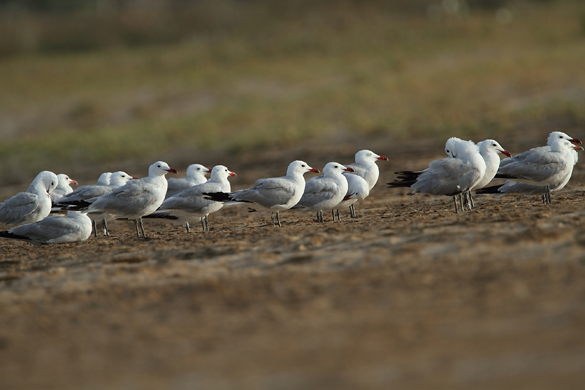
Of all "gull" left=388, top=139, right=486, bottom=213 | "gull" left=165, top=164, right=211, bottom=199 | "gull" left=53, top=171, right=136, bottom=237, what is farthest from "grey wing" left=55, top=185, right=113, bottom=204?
"gull" left=388, top=139, right=486, bottom=213

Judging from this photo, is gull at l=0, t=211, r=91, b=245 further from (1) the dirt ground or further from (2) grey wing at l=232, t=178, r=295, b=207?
(2) grey wing at l=232, t=178, r=295, b=207

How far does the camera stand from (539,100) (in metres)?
26.4

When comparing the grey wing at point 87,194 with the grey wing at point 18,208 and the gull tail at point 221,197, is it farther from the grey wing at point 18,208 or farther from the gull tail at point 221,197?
the gull tail at point 221,197

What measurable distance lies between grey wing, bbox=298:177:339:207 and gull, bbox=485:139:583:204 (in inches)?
99.6

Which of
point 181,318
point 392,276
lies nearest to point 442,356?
point 392,276

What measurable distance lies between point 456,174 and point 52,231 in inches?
231

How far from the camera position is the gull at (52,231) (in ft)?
35.8

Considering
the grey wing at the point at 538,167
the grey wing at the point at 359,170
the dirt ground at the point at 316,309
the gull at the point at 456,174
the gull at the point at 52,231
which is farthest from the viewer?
the grey wing at the point at 359,170

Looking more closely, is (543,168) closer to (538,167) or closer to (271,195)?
(538,167)

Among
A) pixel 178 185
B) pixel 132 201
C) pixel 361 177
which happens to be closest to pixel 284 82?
→ pixel 178 185

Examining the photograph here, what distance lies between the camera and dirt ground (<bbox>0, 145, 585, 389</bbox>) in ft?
17.7

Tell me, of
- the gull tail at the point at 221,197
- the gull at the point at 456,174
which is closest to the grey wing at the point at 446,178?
the gull at the point at 456,174

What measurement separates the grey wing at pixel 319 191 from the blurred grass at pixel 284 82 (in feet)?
37.3

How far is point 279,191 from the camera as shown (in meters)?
11.5
